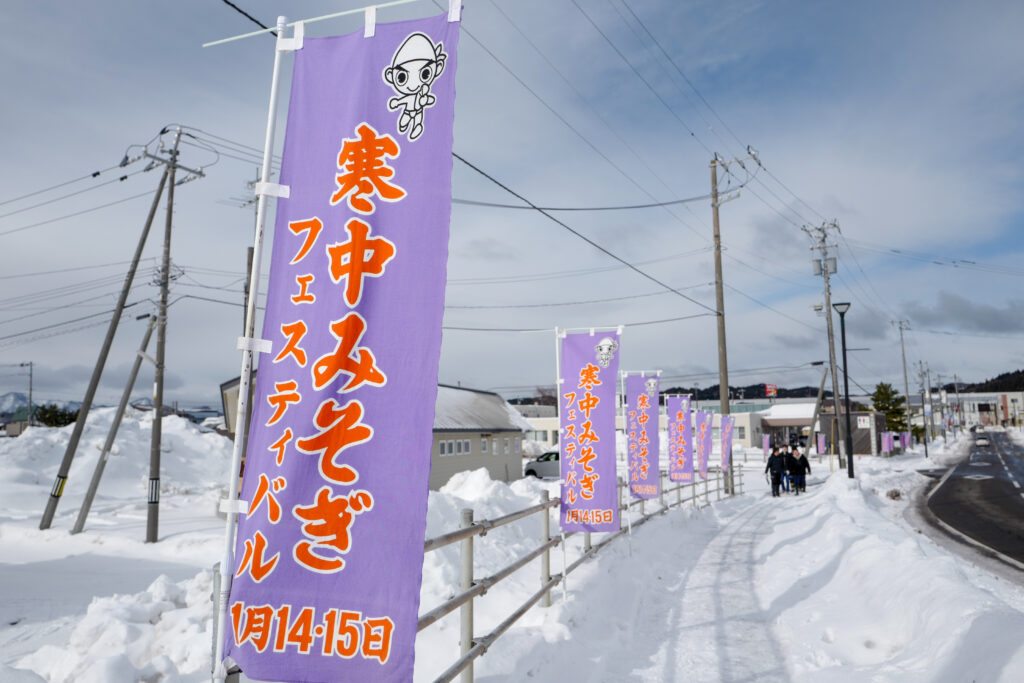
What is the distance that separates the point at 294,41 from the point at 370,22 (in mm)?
463

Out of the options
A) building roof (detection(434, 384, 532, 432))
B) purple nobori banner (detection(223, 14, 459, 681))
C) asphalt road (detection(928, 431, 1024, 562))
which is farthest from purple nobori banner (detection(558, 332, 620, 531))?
building roof (detection(434, 384, 532, 432))

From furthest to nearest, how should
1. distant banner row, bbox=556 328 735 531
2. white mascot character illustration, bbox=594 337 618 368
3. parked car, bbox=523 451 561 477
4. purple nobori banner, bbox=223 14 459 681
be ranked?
parked car, bbox=523 451 561 477 → white mascot character illustration, bbox=594 337 618 368 → distant banner row, bbox=556 328 735 531 → purple nobori banner, bbox=223 14 459 681

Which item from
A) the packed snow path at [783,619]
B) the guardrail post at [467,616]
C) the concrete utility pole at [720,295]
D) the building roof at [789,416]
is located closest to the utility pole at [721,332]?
the concrete utility pole at [720,295]

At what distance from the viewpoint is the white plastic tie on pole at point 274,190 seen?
125 inches

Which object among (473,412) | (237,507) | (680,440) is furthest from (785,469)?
(237,507)

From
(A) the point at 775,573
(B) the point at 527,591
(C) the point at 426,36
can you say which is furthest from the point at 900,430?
(C) the point at 426,36

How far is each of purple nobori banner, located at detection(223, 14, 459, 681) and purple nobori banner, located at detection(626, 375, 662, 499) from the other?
10699 mm

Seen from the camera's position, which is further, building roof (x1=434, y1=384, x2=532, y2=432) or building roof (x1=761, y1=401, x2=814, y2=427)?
building roof (x1=761, y1=401, x2=814, y2=427)

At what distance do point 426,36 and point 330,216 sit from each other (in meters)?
1.08

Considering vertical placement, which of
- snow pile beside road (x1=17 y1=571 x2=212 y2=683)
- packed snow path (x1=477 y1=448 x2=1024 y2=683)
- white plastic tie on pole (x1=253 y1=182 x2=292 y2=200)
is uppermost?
white plastic tie on pole (x1=253 y1=182 x2=292 y2=200)

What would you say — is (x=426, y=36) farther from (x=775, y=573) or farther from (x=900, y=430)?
(x=900, y=430)

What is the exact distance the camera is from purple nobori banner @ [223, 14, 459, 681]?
9.28 ft

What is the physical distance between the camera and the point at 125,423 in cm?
3195

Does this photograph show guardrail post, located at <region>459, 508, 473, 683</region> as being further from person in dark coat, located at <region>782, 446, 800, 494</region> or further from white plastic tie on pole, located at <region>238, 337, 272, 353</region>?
person in dark coat, located at <region>782, 446, 800, 494</region>
